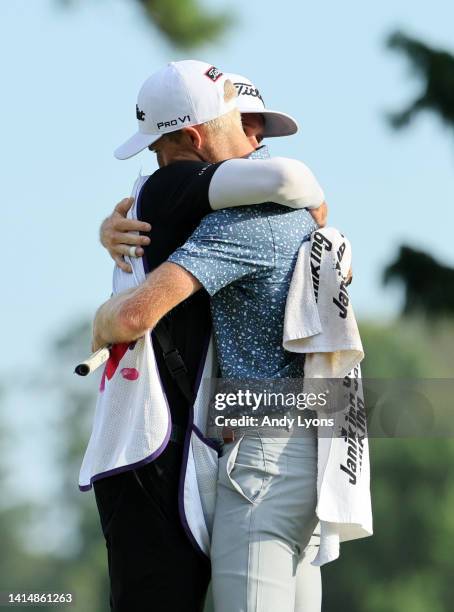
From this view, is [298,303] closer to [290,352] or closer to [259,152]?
[290,352]

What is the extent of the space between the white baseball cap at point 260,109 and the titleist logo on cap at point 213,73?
0.29 m

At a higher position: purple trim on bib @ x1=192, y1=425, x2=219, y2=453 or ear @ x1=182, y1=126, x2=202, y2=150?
ear @ x1=182, y1=126, x2=202, y2=150

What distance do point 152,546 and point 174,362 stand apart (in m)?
0.41

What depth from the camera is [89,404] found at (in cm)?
3481

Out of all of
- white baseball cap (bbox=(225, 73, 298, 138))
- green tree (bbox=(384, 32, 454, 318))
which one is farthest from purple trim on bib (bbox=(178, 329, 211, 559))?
green tree (bbox=(384, 32, 454, 318))

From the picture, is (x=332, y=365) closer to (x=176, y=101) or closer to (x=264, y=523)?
(x=264, y=523)

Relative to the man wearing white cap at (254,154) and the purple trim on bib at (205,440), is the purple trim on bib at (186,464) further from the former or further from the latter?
the man wearing white cap at (254,154)

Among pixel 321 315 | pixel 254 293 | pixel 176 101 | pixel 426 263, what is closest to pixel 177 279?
pixel 254 293

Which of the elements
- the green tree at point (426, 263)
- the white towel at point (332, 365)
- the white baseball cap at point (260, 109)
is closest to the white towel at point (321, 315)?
the white towel at point (332, 365)

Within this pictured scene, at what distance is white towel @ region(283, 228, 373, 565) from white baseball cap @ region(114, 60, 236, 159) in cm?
39

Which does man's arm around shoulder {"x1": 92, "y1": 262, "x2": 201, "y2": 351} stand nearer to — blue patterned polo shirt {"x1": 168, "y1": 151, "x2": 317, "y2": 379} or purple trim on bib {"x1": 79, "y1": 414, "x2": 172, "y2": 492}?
blue patterned polo shirt {"x1": 168, "y1": 151, "x2": 317, "y2": 379}

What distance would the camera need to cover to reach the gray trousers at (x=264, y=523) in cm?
305

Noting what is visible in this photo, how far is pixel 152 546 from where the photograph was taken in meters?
3.14

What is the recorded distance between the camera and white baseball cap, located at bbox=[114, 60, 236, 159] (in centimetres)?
333
